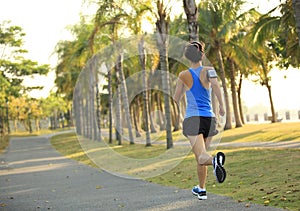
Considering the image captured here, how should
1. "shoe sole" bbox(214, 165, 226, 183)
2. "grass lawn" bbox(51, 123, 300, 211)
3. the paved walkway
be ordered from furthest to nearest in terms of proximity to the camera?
1. the paved walkway
2. "grass lawn" bbox(51, 123, 300, 211)
3. "shoe sole" bbox(214, 165, 226, 183)

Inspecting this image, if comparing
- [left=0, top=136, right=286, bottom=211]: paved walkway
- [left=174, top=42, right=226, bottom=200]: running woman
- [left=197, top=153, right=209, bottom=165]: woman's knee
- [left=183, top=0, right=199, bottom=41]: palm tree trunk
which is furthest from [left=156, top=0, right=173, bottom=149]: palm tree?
[left=197, top=153, right=209, bottom=165]: woman's knee

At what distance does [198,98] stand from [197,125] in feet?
1.12

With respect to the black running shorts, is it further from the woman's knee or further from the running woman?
the woman's knee

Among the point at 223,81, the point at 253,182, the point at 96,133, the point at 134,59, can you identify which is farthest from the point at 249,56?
the point at 253,182

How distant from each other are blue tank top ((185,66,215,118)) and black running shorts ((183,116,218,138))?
0.06 metres

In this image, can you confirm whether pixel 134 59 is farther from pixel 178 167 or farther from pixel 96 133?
pixel 178 167

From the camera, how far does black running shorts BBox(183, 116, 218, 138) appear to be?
265 inches

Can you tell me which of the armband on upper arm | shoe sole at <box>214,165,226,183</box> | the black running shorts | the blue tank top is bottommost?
shoe sole at <box>214,165,226,183</box>

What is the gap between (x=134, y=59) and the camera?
33.2 meters

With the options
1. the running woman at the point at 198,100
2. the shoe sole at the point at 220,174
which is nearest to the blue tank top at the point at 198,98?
the running woman at the point at 198,100

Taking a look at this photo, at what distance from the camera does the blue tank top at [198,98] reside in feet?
22.0

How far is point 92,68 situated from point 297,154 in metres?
29.5

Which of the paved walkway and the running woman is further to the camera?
the paved walkway

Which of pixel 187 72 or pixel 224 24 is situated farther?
pixel 224 24
